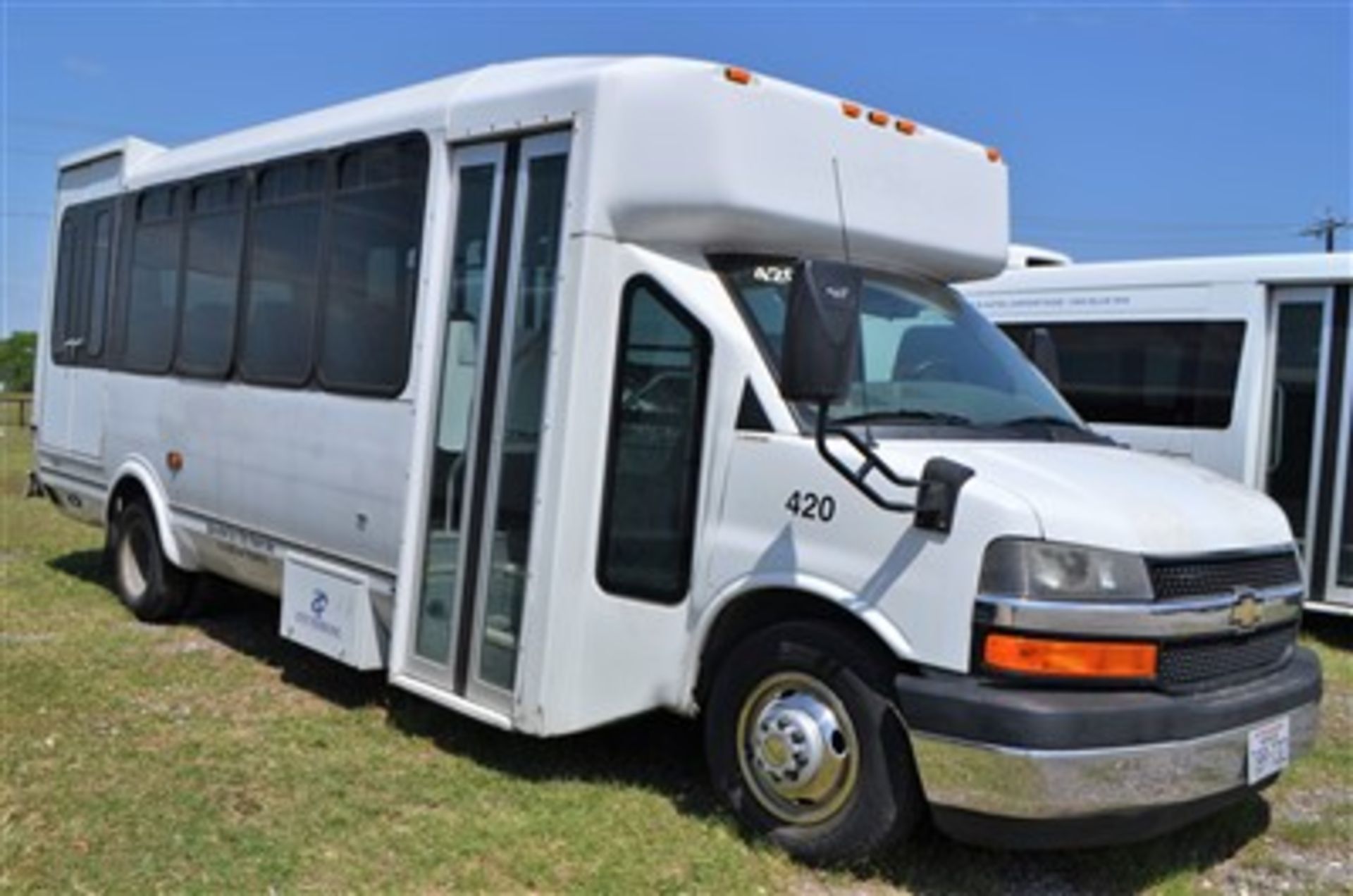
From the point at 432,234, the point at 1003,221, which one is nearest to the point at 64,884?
the point at 432,234

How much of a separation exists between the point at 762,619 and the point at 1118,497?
1.26 m

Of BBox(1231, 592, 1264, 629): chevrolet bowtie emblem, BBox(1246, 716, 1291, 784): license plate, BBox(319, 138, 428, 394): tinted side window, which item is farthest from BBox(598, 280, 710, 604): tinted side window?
BBox(1246, 716, 1291, 784): license plate

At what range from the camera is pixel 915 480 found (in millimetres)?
4141

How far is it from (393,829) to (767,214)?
2502mm

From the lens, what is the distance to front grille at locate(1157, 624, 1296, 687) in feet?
13.2

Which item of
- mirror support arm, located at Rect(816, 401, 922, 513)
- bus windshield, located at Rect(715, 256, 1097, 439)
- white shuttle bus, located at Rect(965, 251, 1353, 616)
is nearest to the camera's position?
mirror support arm, located at Rect(816, 401, 922, 513)

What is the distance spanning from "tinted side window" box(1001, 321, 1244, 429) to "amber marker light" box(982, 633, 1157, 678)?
5.71 m

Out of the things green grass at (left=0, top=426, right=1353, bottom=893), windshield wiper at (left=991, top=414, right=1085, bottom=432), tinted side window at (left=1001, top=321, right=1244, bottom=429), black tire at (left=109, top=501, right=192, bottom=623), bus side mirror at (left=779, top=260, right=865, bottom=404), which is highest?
tinted side window at (left=1001, top=321, right=1244, bottom=429)

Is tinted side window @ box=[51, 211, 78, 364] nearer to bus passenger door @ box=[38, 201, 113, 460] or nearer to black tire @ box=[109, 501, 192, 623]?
bus passenger door @ box=[38, 201, 113, 460]

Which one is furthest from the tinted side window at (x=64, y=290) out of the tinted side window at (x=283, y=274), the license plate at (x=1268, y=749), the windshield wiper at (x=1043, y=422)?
the license plate at (x=1268, y=749)

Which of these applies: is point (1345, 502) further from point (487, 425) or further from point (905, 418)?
point (487, 425)

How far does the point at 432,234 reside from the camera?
218 inches

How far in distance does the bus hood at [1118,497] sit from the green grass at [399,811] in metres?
1.21

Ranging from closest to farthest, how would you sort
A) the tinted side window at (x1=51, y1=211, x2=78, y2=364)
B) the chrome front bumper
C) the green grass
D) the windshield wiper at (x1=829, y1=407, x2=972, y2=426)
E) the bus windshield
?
the chrome front bumper
the green grass
the windshield wiper at (x1=829, y1=407, x2=972, y2=426)
the bus windshield
the tinted side window at (x1=51, y1=211, x2=78, y2=364)
